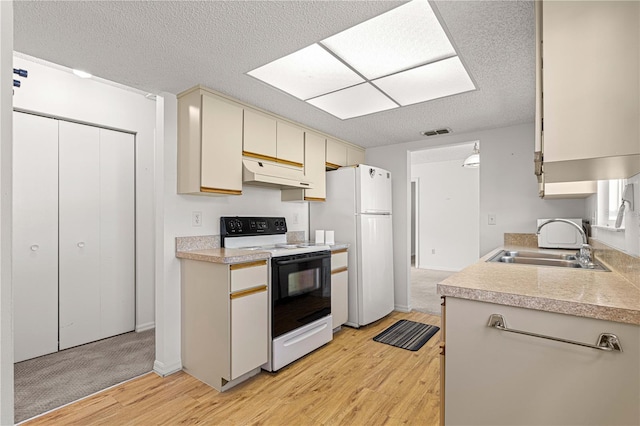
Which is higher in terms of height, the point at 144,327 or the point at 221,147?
the point at 221,147

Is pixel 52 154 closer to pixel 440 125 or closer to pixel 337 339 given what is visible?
pixel 337 339

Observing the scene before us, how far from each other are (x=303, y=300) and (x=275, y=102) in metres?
1.68

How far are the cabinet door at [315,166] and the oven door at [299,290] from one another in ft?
2.37

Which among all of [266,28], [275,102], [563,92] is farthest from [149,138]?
[563,92]

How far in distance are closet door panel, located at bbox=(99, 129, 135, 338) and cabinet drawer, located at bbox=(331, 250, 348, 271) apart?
2060 millimetres

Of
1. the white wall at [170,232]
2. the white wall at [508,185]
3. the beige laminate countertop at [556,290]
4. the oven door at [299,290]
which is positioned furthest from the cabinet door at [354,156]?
the beige laminate countertop at [556,290]

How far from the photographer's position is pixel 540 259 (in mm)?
2451

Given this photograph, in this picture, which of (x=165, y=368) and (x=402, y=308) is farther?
(x=402, y=308)

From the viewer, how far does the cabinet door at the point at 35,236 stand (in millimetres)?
2551

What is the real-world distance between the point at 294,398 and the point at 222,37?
87.0 inches

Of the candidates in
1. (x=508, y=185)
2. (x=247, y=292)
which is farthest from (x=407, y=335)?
(x=508, y=185)

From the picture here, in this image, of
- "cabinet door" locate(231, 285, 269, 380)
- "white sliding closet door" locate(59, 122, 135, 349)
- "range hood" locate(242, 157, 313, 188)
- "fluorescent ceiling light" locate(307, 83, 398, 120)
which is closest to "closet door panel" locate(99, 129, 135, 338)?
"white sliding closet door" locate(59, 122, 135, 349)

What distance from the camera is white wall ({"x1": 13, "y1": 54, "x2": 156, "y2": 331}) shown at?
8.62 feet

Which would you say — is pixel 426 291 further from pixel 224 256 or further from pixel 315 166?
pixel 224 256
